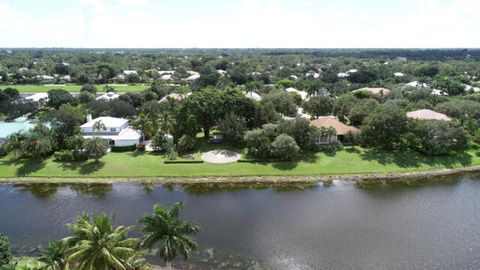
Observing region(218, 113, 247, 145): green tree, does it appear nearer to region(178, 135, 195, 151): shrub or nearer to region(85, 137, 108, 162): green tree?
region(178, 135, 195, 151): shrub

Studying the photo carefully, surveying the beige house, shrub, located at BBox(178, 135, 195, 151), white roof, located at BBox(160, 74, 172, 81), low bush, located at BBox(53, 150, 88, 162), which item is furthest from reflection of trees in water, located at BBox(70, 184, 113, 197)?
white roof, located at BBox(160, 74, 172, 81)

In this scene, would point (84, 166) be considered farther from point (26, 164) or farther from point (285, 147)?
point (285, 147)

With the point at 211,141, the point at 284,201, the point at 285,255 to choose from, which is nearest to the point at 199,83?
the point at 211,141

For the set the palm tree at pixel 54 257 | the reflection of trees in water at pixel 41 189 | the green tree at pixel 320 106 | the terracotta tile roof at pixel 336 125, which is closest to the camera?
the palm tree at pixel 54 257

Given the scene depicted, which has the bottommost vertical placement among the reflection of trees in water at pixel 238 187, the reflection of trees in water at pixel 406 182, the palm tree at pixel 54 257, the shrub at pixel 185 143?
the reflection of trees in water at pixel 406 182

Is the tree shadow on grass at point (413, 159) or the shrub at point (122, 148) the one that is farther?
the shrub at point (122, 148)

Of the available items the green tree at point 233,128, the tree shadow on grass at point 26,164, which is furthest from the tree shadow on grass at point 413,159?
the tree shadow on grass at point 26,164

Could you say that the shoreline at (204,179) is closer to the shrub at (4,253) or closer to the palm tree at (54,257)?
the shrub at (4,253)

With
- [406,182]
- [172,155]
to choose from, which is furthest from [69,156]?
[406,182]
